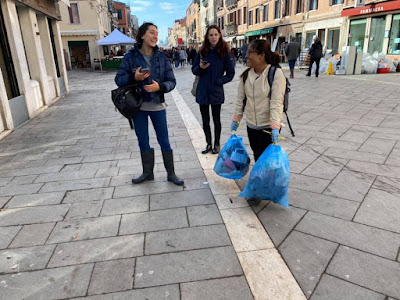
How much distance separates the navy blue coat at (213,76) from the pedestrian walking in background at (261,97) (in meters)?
1.09

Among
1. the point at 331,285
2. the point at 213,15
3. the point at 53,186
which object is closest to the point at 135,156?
the point at 53,186

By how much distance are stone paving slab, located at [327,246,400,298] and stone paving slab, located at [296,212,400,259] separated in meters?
0.10

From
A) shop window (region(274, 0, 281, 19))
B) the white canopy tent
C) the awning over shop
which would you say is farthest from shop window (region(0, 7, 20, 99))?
the awning over shop

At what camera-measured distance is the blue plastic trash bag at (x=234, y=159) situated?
3.31 m

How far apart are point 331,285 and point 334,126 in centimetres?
435

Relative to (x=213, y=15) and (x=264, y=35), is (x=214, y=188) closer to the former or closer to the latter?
(x=264, y=35)

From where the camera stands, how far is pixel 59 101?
10.5 meters

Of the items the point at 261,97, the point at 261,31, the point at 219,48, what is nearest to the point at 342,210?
the point at 261,97

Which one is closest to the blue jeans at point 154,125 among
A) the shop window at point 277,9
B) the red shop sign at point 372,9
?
the red shop sign at point 372,9

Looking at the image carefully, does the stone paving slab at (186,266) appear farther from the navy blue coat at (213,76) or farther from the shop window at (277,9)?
the shop window at (277,9)

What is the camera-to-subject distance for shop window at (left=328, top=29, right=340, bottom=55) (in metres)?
21.0

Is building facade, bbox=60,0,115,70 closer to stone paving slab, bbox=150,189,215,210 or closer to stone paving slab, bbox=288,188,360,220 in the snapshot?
stone paving slab, bbox=150,189,215,210

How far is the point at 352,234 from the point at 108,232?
6.92ft

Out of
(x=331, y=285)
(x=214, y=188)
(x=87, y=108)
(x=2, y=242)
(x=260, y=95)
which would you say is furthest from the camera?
(x=87, y=108)
